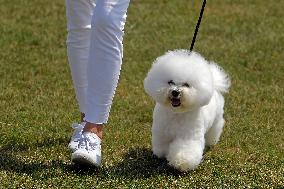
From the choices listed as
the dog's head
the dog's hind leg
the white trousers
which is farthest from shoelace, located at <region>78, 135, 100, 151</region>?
the dog's hind leg

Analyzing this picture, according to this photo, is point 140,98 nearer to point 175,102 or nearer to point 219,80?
point 219,80

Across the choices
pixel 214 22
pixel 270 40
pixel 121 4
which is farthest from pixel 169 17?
pixel 121 4

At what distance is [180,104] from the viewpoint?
3.55 metres

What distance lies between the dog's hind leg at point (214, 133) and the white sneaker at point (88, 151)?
3.00 ft

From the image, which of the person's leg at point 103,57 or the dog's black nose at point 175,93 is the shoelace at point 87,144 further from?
the dog's black nose at point 175,93

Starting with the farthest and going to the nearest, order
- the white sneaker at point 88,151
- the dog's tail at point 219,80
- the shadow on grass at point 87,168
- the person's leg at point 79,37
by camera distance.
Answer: the dog's tail at point 219,80 < the person's leg at point 79,37 < the shadow on grass at point 87,168 < the white sneaker at point 88,151

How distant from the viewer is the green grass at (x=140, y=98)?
352cm

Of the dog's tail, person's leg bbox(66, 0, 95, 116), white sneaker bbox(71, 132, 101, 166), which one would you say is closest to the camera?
white sneaker bbox(71, 132, 101, 166)

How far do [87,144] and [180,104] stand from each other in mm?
573

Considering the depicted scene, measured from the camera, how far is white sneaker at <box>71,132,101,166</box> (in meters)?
3.37

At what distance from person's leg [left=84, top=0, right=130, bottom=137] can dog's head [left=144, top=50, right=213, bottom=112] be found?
252mm

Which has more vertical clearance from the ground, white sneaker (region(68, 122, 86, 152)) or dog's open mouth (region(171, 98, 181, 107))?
dog's open mouth (region(171, 98, 181, 107))

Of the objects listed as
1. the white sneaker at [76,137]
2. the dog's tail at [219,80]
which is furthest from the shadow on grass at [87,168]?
the dog's tail at [219,80]

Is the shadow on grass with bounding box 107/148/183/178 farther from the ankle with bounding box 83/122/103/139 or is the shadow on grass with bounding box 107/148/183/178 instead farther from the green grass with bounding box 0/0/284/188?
the ankle with bounding box 83/122/103/139
